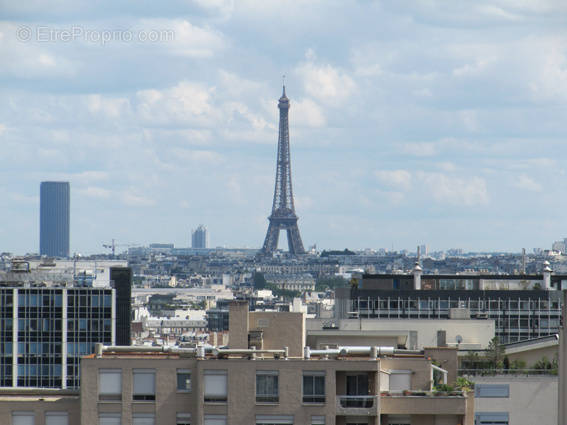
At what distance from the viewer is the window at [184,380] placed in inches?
Result: 1169

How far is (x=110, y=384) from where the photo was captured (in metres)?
29.7

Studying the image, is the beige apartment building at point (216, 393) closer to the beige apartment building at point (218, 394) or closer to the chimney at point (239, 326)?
the beige apartment building at point (218, 394)

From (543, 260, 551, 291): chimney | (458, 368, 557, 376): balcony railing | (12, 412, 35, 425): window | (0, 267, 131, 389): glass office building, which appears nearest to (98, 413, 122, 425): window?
(12, 412, 35, 425): window

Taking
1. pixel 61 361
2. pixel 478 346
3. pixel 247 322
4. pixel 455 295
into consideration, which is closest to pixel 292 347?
pixel 247 322

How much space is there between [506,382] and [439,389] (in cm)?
884

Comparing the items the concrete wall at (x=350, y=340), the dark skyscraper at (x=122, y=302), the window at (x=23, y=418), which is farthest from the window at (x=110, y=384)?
the dark skyscraper at (x=122, y=302)

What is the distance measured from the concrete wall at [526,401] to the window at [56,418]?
12875mm

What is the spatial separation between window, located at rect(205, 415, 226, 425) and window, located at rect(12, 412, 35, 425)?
345 centimetres

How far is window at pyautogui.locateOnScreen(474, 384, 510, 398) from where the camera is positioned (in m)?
39.6

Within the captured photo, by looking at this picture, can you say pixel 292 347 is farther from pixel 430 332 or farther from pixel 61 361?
pixel 61 361

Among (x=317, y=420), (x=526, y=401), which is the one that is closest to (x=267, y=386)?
(x=317, y=420)

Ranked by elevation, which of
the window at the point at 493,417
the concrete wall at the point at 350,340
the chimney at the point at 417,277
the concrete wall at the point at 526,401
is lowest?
the window at the point at 493,417

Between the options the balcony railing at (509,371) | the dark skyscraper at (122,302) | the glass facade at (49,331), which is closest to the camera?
the balcony railing at (509,371)

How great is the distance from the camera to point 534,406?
39.3m
